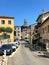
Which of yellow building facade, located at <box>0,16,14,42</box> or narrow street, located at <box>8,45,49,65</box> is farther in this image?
yellow building facade, located at <box>0,16,14,42</box>

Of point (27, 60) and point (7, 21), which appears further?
point (7, 21)

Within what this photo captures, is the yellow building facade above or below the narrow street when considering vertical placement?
above

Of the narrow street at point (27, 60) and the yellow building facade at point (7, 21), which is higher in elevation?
the yellow building facade at point (7, 21)

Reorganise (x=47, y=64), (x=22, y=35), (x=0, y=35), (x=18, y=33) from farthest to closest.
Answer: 1. (x=22, y=35)
2. (x=18, y=33)
3. (x=0, y=35)
4. (x=47, y=64)

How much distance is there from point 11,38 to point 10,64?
5336 centimetres

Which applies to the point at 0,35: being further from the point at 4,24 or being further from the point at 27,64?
the point at 27,64

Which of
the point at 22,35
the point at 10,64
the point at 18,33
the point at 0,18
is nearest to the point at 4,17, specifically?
the point at 0,18

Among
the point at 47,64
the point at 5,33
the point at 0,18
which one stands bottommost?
the point at 47,64

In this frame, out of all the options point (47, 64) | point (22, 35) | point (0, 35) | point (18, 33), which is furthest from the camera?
point (22, 35)

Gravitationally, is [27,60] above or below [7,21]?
below

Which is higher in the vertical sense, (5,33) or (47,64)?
(5,33)

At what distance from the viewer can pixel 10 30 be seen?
2680 inches

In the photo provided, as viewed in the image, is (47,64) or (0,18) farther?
(0,18)

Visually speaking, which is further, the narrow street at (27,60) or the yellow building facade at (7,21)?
the yellow building facade at (7,21)
